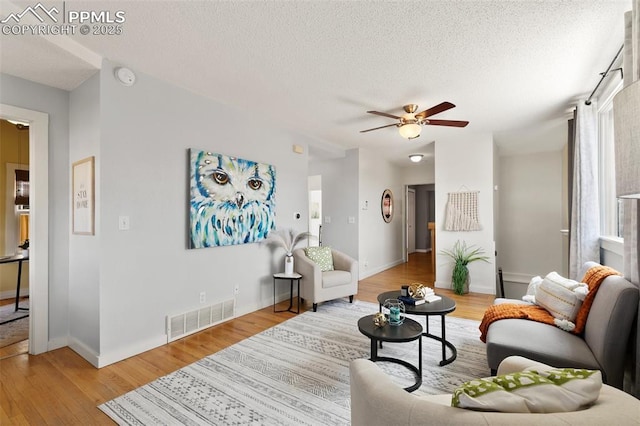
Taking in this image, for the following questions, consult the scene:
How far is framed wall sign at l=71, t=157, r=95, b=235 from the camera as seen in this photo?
2.58 meters

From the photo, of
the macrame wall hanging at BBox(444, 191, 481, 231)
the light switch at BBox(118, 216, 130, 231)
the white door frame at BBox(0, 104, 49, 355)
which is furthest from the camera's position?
the macrame wall hanging at BBox(444, 191, 481, 231)

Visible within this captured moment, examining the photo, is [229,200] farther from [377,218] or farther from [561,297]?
[377,218]

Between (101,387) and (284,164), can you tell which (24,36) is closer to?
(101,387)

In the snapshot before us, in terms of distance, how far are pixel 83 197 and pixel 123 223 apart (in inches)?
18.0

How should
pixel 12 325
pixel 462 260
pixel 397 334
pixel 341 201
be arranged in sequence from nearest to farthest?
1. pixel 397 334
2. pixel 12 325
3. pixel 462 260
4. pixel 341 201

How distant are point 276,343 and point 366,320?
1045mm

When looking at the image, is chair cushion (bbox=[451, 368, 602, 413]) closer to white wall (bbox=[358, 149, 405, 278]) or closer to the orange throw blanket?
the orange throw blanket

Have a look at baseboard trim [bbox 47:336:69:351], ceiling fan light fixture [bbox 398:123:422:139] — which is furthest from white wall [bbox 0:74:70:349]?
ceiling fan light fixture [bbox 398:123:422:139]

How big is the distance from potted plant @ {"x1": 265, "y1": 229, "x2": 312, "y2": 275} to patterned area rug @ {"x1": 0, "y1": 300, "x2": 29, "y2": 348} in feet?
9.08

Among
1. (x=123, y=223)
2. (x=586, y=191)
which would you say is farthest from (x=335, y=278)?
(x=586, y=191)

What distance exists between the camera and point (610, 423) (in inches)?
29.9

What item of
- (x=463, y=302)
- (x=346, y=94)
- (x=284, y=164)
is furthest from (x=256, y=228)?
(x=463, y=302)

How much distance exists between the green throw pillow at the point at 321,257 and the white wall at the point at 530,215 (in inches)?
156

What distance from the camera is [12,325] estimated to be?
11.0 feet
